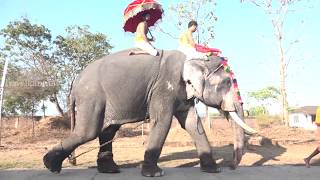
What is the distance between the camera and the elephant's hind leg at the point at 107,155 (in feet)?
26.1

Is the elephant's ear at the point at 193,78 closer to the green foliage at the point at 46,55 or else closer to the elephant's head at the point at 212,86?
the elephant's head at the point at 212,86

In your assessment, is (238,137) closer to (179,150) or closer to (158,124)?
(158,124)

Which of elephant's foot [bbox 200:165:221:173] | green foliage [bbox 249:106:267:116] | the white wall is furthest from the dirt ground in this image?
green foliage [bbox 249:106:267:116]

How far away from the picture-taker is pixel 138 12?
8109 millimetres

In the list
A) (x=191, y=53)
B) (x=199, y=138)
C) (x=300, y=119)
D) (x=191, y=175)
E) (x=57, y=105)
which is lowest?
(x=191, y=175)

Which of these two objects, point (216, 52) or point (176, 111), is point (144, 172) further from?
point (216, 52)

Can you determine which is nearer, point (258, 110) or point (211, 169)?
point (211, 169)

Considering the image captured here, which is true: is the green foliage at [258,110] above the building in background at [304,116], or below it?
above

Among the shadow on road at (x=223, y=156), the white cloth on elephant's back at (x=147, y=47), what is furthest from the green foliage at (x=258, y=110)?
the white cloth on elephant's back at (x=147, y=47)

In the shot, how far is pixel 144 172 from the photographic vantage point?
7426mm

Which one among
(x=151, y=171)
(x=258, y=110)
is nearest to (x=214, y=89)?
(x=151, y=171)

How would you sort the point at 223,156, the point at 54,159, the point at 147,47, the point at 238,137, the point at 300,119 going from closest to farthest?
1. the point at 54,159
2. the point at 238,137
3. the point at 147,47
4. the point at 223,156
5. the point at 300,119

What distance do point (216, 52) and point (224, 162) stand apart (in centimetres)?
306

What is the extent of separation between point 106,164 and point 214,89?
7.67ft
